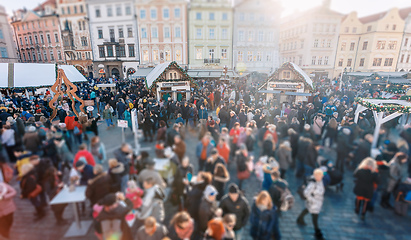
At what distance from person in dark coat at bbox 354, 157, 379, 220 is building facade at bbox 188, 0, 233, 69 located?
23.6m

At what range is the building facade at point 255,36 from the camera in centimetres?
2694

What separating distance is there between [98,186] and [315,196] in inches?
212

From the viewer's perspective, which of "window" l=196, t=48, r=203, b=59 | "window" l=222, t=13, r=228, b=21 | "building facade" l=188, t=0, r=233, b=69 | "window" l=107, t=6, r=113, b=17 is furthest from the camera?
"window" l=196, t=48, r=203, b=59

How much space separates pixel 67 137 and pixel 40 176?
3.77ft

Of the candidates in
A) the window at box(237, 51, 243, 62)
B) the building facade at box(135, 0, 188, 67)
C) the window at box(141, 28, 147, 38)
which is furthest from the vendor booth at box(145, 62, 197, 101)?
the window at box(237, 51, 243, 62)

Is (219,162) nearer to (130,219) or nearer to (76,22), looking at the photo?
(130,219)

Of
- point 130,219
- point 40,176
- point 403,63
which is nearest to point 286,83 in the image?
point 403,63

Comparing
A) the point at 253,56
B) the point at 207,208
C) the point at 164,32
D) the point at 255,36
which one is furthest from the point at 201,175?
the point at 255,36

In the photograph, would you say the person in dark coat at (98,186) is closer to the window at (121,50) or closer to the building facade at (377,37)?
the building facade at (377,37)

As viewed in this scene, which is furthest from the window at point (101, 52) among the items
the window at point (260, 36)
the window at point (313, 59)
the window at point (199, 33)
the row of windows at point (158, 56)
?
the window at point (313, 59)

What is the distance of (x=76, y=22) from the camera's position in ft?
22.0

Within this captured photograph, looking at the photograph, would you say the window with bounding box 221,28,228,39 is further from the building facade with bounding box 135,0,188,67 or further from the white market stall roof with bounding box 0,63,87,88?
the white market stall roof with bounding box 0,63,87,88

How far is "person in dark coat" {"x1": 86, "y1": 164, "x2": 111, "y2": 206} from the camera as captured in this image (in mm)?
4672

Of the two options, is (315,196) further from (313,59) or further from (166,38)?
(313,59)
